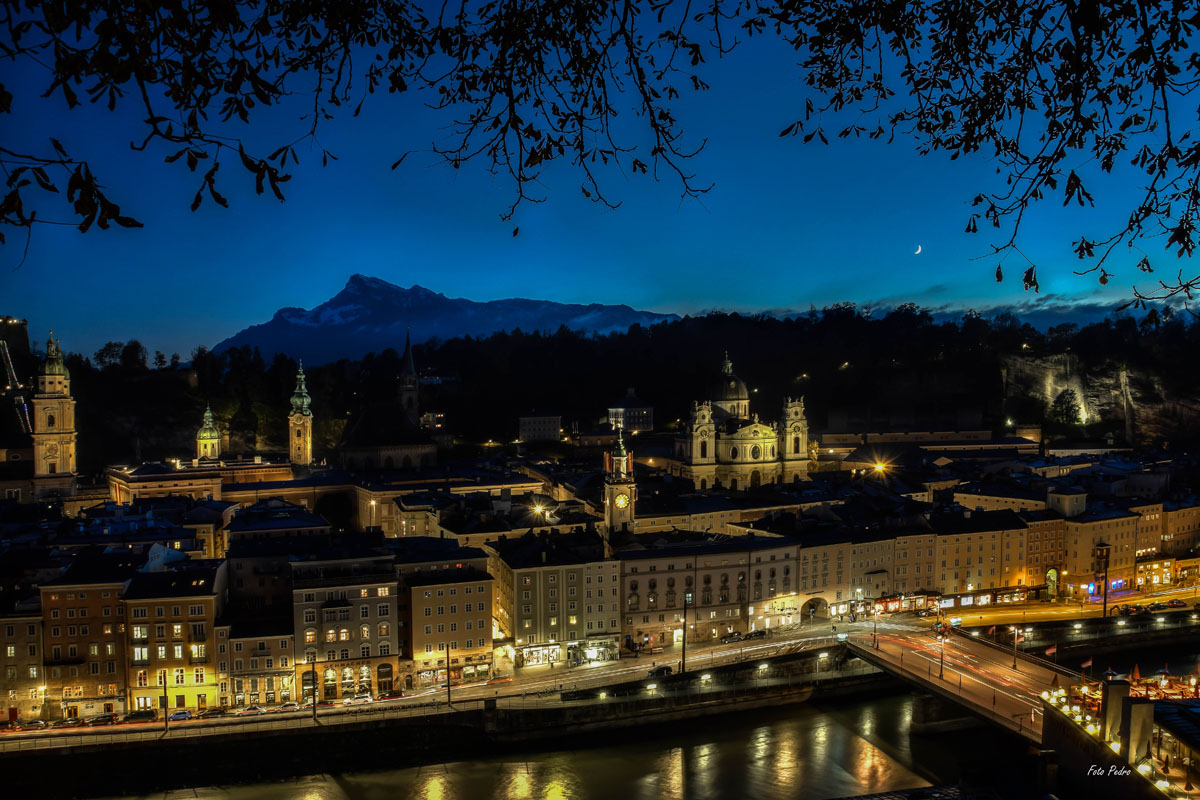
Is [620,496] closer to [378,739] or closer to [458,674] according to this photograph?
[458,674]

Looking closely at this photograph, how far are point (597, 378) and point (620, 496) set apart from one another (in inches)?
1007

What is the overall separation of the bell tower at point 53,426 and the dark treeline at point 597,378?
6696 mm

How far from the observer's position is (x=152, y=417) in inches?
1281

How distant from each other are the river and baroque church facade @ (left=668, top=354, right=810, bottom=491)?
15181 mm

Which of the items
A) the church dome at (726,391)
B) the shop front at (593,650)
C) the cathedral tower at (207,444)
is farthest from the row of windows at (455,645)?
the church dome at (726,391)

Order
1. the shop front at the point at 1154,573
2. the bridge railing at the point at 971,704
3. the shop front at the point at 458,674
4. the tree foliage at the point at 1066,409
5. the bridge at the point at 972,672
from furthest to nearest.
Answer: the tree foliage at the point at 1066,409 → the shop front at the point at 1154,573 → the shop front at the point at 458,674 → the bridge at the point at 972,672 → the bridge railing at the point at 971,704

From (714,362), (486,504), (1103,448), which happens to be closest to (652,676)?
(486,504)

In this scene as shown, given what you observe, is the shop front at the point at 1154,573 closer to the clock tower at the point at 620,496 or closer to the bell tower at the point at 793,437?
the bell tower at the point at 793,437

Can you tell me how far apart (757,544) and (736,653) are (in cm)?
236

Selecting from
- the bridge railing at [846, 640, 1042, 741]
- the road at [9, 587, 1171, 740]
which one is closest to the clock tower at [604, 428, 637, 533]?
the road at [9, 587, 1171, 740]

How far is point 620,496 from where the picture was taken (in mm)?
18953

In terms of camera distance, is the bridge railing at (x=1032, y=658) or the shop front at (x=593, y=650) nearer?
the bridge railing at (x=1032, y=658)

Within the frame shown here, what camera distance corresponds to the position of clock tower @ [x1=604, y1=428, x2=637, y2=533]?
62.0 feet

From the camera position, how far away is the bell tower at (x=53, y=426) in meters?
23.4
